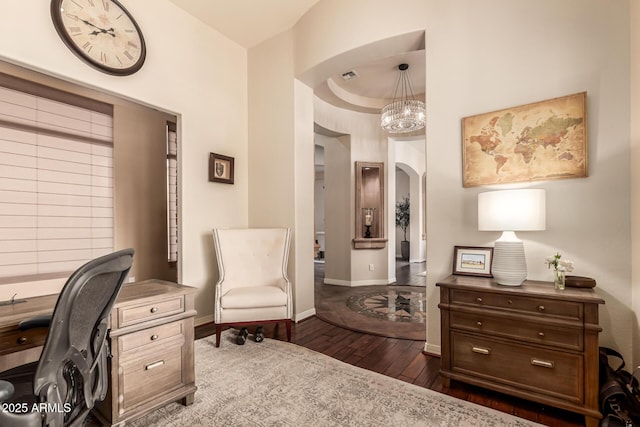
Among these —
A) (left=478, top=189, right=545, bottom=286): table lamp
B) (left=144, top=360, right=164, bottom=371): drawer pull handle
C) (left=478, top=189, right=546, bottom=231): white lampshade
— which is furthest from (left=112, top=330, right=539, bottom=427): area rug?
(left=478, top=189, right=546, bottom=231): white lampshade

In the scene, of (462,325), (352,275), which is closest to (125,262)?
(462,325)

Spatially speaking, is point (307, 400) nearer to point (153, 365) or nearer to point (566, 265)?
point (153, 365)

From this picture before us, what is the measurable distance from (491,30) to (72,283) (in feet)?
10.4

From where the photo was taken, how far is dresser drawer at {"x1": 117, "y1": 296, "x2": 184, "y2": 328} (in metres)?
1.68

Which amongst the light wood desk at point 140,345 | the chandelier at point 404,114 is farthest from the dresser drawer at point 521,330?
the chandelier at point 404,114

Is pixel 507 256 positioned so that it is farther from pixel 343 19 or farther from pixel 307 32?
pixel 307 32

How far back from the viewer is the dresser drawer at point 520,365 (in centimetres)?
177

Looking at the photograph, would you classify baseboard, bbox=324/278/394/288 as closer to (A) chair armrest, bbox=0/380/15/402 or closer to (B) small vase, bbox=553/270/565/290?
(B) small vase, bbox=553/270/565/290

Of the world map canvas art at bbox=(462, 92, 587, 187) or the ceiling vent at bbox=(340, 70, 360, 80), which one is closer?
the world map canvas art at bbox=(462, 92, 587, 187)

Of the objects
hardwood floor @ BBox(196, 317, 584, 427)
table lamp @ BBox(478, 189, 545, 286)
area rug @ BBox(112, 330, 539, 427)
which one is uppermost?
table lamp @ BBox(478, 189, 545, 286)

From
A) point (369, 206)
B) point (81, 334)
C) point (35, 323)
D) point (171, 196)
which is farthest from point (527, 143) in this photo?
point (171, 196)

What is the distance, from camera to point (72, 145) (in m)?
3.41

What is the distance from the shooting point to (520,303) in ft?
6.36

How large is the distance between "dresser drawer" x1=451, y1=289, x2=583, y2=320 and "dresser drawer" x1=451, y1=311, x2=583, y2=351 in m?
0.08
